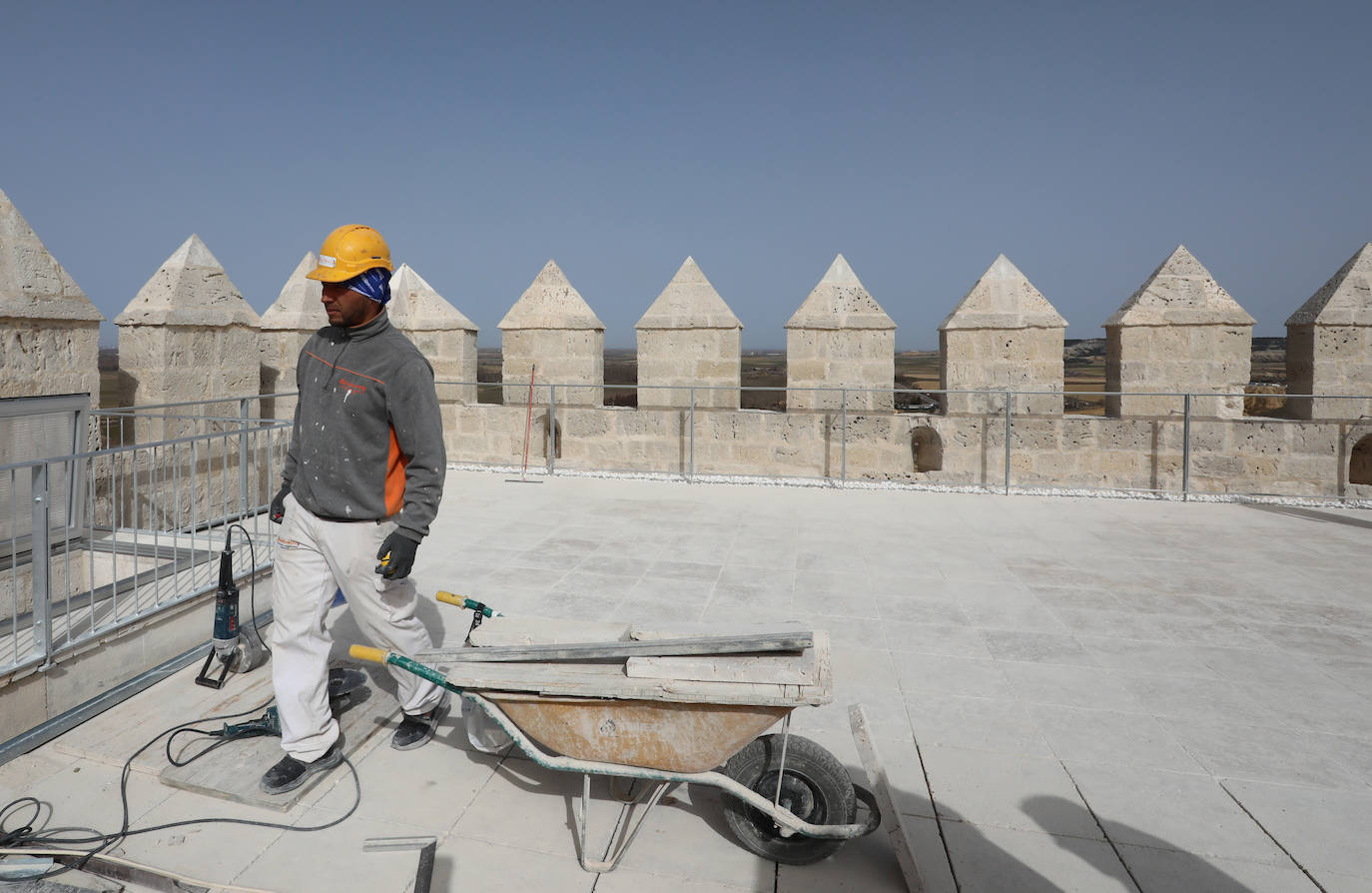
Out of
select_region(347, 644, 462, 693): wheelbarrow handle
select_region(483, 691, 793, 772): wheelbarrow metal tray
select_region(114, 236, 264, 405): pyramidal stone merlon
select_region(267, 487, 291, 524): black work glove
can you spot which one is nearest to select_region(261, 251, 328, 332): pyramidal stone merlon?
select_region(114, 236, 264, 405): pyramidal stone merlon

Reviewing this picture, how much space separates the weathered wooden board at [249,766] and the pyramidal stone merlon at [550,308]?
7.52 m

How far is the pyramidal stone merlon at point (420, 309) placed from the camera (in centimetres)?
1099

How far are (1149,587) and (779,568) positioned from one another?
2.56m

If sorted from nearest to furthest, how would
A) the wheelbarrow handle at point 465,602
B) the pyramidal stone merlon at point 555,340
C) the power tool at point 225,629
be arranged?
the wheelbarrow handle at point 465,602, the power tool at point 225,629, the pyramidal stone merlon at point 555,340

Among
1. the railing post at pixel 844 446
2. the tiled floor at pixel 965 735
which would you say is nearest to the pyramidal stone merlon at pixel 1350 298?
the tiled floor at pixel 965 735

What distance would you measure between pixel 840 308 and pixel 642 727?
793 centimetres

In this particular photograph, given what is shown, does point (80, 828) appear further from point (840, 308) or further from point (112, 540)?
point (840, 308)

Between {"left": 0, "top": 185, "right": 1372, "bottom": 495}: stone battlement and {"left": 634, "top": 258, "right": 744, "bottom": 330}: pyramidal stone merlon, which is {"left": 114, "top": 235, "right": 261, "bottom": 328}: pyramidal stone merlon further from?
{"left": 634, "top": 258, "right": 744, "bottom": 330}: pyramidal stone merlon

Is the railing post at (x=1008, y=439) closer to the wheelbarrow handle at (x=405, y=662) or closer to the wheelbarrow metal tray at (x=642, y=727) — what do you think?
the wheelbarrow metal tray at (x=642, y=727)

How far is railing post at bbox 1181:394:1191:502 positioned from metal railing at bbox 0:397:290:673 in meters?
9.02

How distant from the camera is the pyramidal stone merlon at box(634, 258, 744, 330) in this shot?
32.4ft

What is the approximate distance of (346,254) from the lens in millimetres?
2852

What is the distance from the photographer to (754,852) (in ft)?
8.22

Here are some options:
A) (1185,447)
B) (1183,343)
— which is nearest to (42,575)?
(1185,447)
